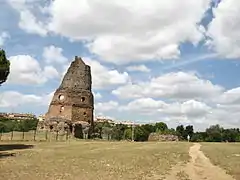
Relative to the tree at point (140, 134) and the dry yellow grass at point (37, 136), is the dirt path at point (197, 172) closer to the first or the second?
the dry yellow grass at point (37, 136)

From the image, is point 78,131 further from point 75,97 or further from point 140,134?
point 140,134

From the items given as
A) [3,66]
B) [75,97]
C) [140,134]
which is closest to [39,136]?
[75,97]

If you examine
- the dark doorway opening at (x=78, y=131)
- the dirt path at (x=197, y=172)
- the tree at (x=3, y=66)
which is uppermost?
the tree at (x=3, y=66)

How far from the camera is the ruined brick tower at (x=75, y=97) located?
8538cm

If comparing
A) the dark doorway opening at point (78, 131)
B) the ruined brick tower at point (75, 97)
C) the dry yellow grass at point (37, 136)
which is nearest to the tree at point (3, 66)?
the dry yellow grass at point (37, 136)

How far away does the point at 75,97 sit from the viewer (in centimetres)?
8612

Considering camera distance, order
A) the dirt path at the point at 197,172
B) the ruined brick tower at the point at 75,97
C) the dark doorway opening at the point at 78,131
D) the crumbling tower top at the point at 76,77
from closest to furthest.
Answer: the dirt path at the point at 197,172
the dark doorway opening at the point at 78,131
the ruined brick tower at the point at 75,97
the crumbling tower top at the point at 76,77

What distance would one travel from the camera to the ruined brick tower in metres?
85.4

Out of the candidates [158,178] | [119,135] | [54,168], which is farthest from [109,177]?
[119,135]

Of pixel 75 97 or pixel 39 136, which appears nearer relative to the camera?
pixel 39 136

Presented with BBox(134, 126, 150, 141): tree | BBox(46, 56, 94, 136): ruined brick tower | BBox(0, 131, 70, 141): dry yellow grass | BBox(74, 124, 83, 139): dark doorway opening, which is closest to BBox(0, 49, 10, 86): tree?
BBox(0, 131, 70, 141): dry yellow grass

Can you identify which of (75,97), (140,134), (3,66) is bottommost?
(140,134)

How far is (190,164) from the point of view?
30438mm

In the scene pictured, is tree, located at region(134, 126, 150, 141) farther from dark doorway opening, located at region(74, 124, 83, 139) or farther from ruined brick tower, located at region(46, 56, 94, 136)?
dark doorway opening, located at region(74, 124, 83, 139)
